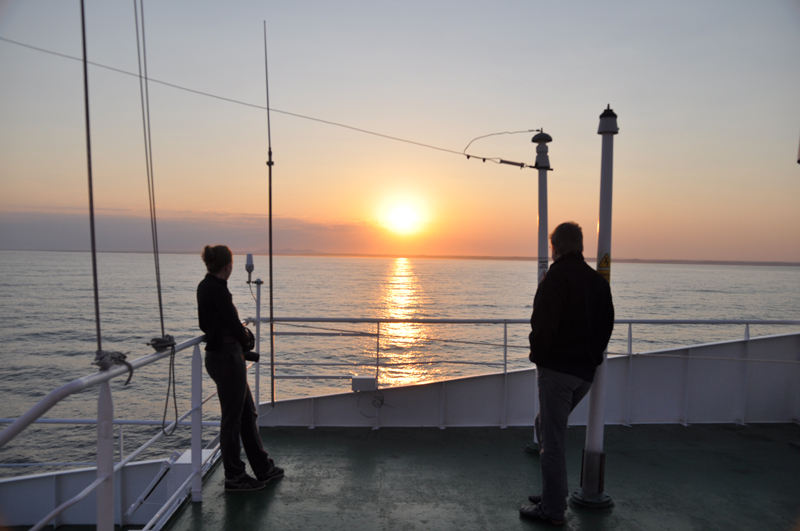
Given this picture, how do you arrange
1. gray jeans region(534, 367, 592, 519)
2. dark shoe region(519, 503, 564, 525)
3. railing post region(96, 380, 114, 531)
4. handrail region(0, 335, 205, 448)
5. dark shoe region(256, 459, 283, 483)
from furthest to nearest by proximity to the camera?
dark shoe region(256, 459, 283, 483) < dark shoe region(519, 503, 564, 525) < gray jeans region(534, 367, 592, 519) < railing post region(96, 380, 114, 531) < handrail region(0, 335, 205, 448)

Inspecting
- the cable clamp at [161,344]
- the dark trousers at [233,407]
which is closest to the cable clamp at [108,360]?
the cable clamp at [161,344]

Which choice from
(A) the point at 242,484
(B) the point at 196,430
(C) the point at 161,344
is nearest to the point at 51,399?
(C) the point at 161,344

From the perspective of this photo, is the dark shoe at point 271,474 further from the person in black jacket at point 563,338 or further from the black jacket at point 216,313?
the person in black jacket at point 563,338

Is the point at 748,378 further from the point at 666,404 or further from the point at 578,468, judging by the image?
the point at 578,468

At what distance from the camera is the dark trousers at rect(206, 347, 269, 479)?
3.24 metres

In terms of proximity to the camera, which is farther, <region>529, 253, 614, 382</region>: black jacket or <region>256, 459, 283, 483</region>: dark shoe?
<region>256, 459, 283, 483</region>: dark shoe

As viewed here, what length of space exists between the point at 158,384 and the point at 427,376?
→ 45.7 ft

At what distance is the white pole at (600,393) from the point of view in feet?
10.9

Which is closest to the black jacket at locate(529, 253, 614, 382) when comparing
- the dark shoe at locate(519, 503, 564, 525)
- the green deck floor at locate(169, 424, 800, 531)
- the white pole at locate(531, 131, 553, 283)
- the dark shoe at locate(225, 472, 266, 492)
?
the dark shoe at locate(519, 503, 564, 525)

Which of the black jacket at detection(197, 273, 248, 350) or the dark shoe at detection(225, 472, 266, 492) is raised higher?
the black jacket at detection(197, 273, 248, 350)

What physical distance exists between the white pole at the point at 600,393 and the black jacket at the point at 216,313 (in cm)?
239

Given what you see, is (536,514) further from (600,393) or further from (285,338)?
(285,338)

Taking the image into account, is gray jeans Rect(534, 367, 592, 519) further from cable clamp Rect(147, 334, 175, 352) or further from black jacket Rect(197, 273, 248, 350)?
cable clamp Rect(147, 334, 175, 352)

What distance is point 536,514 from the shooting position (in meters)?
3.08
